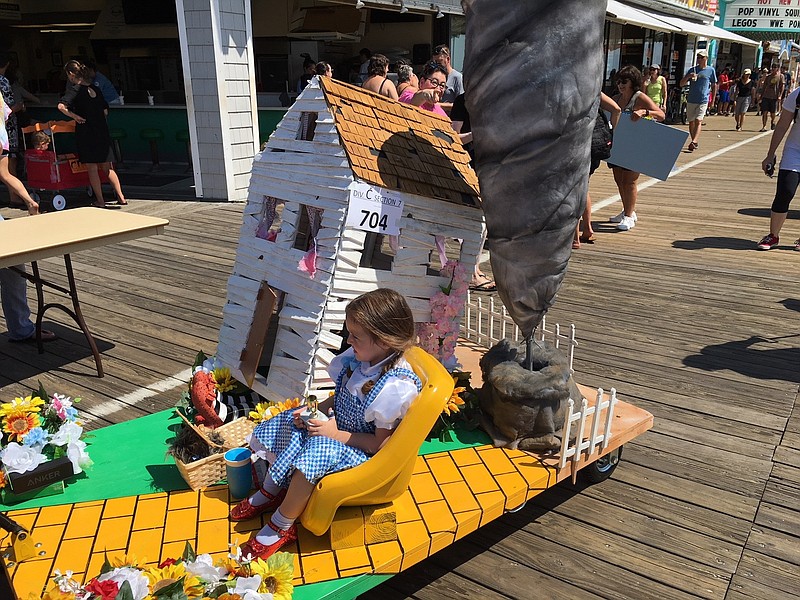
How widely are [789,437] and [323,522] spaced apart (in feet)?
8.88

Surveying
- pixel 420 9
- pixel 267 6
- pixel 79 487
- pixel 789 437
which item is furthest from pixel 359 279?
pixel 267 6

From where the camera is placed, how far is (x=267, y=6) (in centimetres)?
1443

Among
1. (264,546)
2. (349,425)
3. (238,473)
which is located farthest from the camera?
(238,473)

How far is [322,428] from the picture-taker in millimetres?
2471

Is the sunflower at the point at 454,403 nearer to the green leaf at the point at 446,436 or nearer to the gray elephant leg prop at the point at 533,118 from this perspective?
the green leaf at the point at 446,436

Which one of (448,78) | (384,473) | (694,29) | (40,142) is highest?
(694,29)

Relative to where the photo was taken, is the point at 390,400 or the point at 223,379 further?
the point at 223,379

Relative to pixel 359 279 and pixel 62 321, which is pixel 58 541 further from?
pixel 62 321

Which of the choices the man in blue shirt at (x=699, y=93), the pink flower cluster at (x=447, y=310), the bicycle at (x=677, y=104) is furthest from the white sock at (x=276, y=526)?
the bicycle at (x=677, y=104)

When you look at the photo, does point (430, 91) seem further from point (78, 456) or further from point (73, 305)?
point (78, 456)

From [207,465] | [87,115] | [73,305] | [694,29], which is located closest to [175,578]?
[207,465]

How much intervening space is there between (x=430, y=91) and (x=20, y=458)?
4389mm

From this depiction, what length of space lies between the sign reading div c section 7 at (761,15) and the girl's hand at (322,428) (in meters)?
33.8

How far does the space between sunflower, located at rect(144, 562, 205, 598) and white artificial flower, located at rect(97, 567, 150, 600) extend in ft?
0.10
